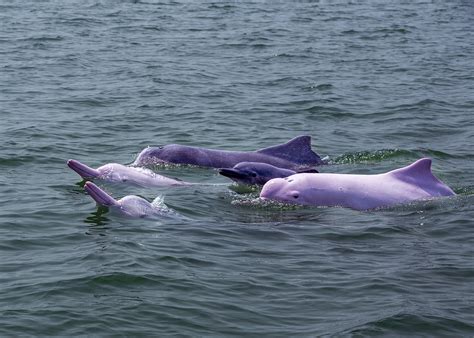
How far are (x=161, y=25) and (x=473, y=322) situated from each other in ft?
84.4

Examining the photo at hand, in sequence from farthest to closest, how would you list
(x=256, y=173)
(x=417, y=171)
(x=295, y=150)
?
(x=295, y=150) → (x=256, y=173) → (x=417, y=171)

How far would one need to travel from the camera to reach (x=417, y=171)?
553 inches

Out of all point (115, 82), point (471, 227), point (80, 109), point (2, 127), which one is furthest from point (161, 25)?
point (471, 227)

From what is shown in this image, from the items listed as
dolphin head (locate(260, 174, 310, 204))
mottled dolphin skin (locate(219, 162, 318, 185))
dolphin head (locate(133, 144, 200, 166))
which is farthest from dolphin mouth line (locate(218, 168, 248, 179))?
dolphin head (locate(133, 144, 200, 166))

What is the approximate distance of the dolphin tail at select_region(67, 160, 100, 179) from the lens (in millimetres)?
14602

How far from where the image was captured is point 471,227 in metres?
13.4

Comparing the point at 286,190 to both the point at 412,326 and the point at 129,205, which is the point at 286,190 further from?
the point at 412,326

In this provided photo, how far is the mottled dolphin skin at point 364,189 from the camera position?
1398cm

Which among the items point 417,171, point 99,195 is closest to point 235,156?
point 417,171

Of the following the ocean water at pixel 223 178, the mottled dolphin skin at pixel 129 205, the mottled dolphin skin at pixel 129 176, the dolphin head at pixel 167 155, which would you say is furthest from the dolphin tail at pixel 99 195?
the dolphin head at pixel 167 155

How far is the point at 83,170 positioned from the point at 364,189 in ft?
13.2

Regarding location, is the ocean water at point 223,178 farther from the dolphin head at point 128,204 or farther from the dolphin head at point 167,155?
the dolphin head at point 167,155

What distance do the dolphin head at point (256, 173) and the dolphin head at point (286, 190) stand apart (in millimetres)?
543

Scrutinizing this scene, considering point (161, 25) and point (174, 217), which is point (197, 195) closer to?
point (174, 217)
